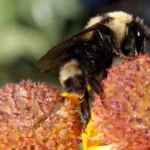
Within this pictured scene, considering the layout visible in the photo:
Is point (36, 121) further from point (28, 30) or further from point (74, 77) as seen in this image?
point (28, 30)

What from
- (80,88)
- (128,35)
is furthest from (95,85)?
(128,35)

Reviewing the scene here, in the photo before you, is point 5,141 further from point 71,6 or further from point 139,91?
point 71,6

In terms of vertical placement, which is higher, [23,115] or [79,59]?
[79,59]

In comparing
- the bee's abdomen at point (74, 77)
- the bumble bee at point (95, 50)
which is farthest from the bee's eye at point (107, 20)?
the bee's abdomen at point (74, 77)

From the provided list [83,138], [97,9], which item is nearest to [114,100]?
[83,138]

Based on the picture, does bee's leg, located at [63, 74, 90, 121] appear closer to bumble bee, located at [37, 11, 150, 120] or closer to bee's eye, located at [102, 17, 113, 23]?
bumble bee, located at [37, 11, 150, 120]

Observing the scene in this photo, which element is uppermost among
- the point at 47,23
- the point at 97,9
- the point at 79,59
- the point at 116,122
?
the point at 97,9
